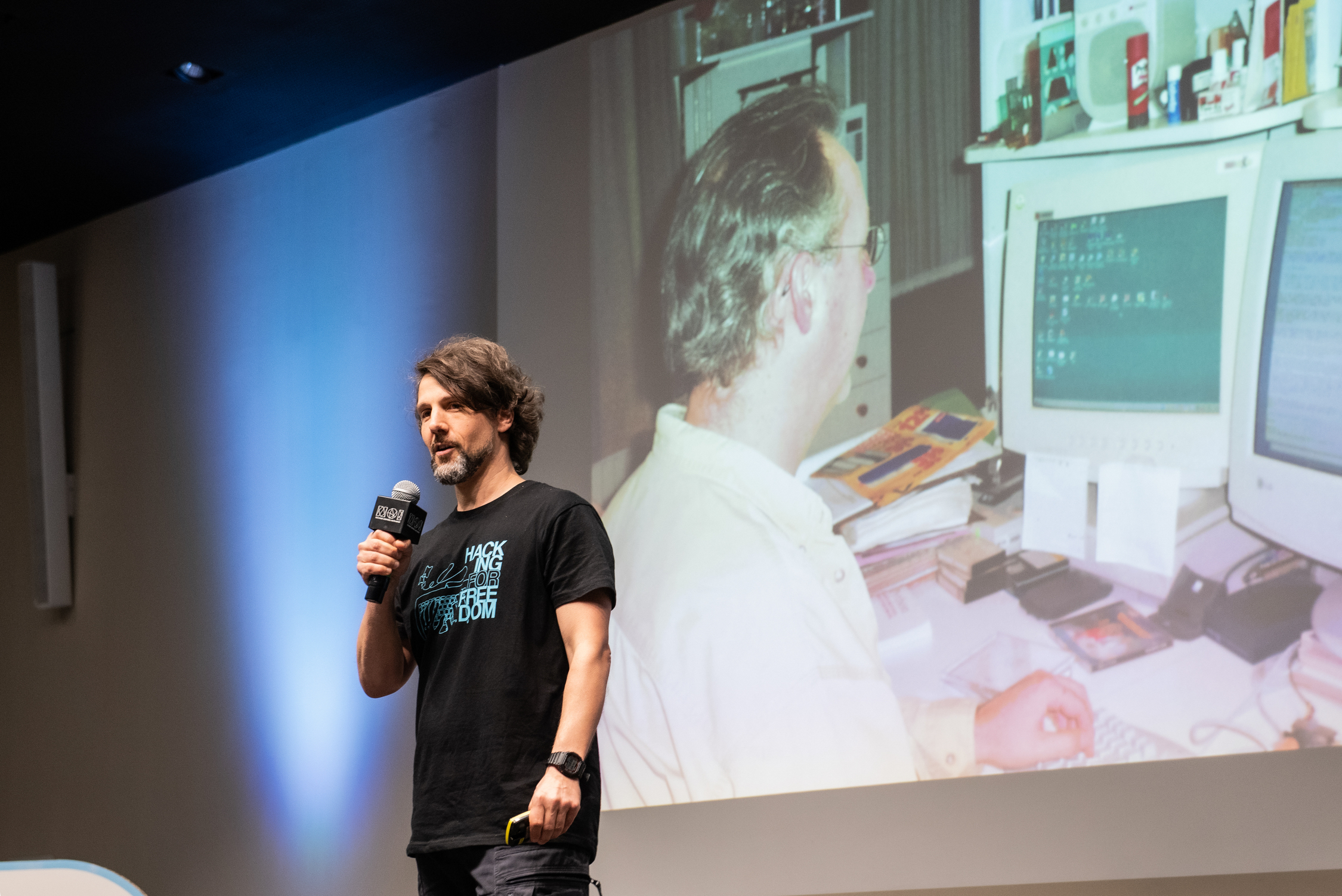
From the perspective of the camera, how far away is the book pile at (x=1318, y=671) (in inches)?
81.2

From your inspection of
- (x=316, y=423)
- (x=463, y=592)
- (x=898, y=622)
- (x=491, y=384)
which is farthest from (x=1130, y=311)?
(x=316, y=423)

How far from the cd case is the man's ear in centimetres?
94

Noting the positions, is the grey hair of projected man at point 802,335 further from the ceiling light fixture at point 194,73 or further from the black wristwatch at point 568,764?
the ceiling light fixture at point 194,73

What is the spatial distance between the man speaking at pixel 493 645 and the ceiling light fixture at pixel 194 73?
2.47 meters

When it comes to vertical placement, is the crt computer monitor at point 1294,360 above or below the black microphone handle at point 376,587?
above

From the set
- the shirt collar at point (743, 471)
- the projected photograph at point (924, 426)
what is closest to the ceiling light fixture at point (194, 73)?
the projected photograph at point (924, 426)

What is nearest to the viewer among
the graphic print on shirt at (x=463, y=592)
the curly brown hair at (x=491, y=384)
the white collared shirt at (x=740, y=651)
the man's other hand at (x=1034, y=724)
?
the graphic print on shirt at (x=463, y=592)

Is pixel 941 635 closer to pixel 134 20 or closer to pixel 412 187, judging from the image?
pixel 412 187

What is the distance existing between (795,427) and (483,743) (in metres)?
1.45

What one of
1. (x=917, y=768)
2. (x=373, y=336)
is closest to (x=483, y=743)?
(x=917, y=768)

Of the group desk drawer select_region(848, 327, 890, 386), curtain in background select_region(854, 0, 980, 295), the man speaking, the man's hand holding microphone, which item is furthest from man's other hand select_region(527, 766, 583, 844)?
curtain in background select_region(854, 0, 980, 295)

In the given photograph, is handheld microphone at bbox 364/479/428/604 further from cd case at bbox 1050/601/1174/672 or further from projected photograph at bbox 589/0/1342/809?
cd case at bbox 1050/601/1174/672

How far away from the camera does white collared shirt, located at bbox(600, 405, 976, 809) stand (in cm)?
264

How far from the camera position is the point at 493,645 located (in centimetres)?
163
